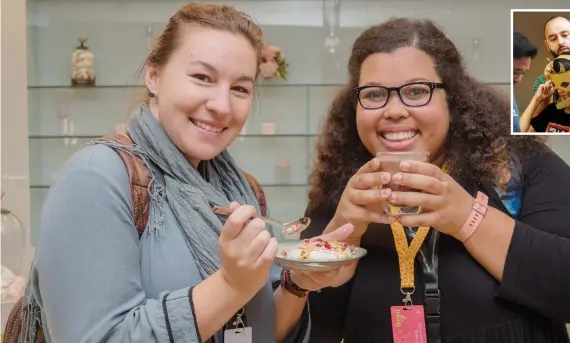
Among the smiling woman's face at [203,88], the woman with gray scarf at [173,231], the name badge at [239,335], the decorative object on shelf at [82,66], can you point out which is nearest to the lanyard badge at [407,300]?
the woman with gray scarf at [173,231]

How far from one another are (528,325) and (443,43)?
2.16 feet

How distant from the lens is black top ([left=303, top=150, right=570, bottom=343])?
1154 mm

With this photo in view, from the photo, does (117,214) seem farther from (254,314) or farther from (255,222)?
(254,314)

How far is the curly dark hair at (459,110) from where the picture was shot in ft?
4.23

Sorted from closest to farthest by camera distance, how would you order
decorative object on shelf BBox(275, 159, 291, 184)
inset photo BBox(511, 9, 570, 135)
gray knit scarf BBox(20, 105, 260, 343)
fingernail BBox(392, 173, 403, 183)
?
gray knit scarf BBox(20, 105, 260, 343), fingernail BBox(392, 173, 403, 183), inset photo BBox(511, 9, 570, 135), decorative object on shelf BBox(275, 159, 291, 184)

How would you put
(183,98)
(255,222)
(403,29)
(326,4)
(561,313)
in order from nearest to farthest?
(255,222) < (183,98) < (561,313) < (403,29) < (326,4)

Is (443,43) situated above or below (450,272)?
above

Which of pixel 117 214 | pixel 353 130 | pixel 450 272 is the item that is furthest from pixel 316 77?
pixel 117 214

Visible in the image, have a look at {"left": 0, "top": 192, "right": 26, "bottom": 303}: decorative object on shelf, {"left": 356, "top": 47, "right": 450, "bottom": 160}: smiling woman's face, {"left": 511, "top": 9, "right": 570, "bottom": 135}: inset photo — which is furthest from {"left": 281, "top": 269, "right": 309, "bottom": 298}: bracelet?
{"left": 0, "top": 192, "right": 26, "bottom": 303}: decorative object on shelf

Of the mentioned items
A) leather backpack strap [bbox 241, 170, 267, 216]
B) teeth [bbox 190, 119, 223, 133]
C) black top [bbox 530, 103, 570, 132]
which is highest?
black top [bbox 530, 103, 570, 132]

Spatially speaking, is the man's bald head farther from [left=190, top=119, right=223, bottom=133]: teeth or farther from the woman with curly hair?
[left=190, top=119, right=223, bottom=133]: teeth

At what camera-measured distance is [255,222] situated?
856 millimetres

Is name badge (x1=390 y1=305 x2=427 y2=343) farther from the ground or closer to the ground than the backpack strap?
closer to the ground

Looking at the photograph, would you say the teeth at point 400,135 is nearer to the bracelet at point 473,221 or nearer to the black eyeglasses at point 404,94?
the black eyeglasses at point 404,94
